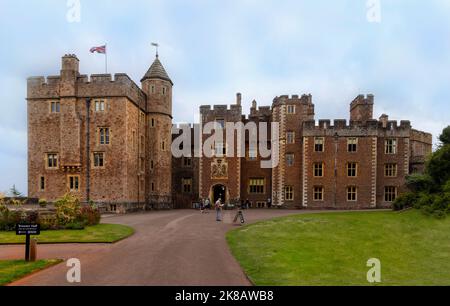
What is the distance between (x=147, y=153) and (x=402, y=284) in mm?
32863

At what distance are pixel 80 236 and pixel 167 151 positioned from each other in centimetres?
2222

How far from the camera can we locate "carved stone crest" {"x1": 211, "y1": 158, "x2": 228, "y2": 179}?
37.8 metres

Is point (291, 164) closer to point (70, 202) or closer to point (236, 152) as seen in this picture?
point (236, 152)

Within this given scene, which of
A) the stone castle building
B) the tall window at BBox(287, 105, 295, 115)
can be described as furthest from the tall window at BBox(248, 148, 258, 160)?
the tall window at BBox(287, 105, 295, 115)

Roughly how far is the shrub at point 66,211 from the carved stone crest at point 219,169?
1996cm

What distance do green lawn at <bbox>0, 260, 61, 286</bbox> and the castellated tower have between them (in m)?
25.2

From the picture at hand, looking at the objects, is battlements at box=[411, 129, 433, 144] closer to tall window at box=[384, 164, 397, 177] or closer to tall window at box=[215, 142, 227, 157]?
tall window at box=[384, 164, 397, 177]

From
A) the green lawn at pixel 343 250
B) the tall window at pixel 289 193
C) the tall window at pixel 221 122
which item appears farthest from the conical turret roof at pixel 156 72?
the green lawn at pixel 343 250

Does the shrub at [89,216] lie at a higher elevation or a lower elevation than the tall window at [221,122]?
lower

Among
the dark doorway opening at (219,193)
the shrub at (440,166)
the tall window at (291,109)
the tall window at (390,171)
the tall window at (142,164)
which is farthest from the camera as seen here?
the dark doorway opening at (219,193)

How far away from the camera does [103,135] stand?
3203 centimetres

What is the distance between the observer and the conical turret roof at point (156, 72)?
37.0 metres

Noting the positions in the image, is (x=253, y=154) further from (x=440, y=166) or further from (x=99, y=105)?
(x=440, y=166)

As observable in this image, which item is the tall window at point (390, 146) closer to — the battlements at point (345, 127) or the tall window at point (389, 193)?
the battlements at point (345, 127)
